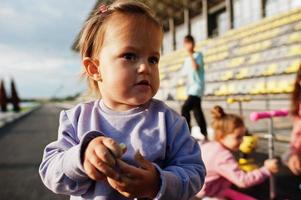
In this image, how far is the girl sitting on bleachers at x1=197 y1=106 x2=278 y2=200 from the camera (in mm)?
2893

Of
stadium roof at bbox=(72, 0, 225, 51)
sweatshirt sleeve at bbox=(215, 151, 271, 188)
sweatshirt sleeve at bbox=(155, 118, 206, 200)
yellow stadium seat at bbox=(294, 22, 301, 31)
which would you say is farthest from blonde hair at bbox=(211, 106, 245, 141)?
stadium roof at bbox=(72, 0, 225, 51)

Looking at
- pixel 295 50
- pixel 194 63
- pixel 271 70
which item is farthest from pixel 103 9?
pixel 295 50

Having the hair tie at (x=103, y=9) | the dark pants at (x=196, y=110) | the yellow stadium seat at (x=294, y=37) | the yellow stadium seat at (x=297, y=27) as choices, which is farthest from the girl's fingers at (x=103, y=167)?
the yellow stadium seat at (x=297, y=27)

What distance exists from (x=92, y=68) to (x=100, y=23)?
0.16 m

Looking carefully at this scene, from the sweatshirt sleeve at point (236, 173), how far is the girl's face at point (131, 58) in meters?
1.89

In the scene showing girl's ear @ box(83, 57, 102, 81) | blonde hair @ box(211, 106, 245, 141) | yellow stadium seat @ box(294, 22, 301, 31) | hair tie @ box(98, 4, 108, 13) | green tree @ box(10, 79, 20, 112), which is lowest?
green tree @ box(10, 79, 20, 112)

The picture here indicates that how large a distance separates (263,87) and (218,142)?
23.1 feet

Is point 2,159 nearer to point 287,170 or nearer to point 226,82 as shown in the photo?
point 287,170

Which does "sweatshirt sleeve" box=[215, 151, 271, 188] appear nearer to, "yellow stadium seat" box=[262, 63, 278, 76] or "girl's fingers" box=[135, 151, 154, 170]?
"girl's fingers" box=[135, 151, 154, 170]

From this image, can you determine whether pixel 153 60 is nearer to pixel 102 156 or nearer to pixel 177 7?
pixel 102 156

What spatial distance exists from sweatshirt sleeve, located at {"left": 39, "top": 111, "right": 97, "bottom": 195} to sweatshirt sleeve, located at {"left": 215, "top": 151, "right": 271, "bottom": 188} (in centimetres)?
193

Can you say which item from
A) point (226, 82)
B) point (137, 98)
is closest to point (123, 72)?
point (137, 98)

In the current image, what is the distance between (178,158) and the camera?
1.20 m

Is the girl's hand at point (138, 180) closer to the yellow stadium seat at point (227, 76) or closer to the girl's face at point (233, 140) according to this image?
the girl's face at point (233, 140)
